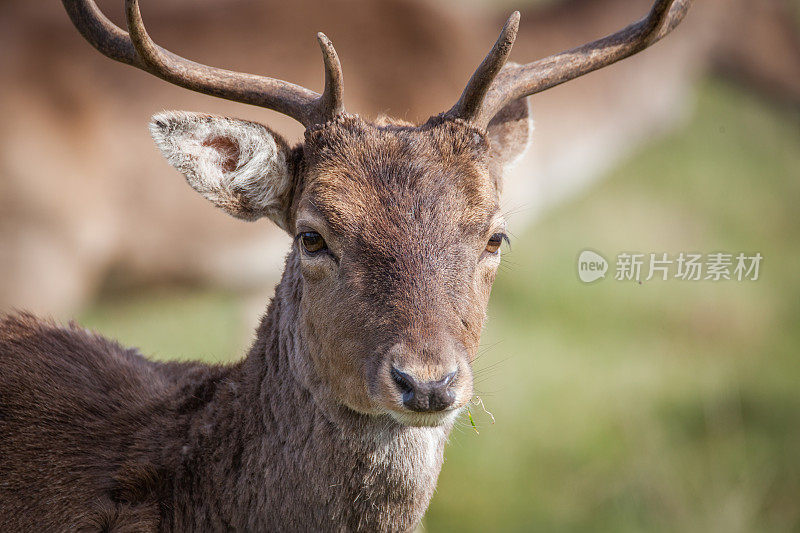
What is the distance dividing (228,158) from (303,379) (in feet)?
3.18

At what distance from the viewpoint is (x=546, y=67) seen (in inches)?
165

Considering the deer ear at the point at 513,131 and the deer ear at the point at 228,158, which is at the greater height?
the deer ear at the point at 513,131

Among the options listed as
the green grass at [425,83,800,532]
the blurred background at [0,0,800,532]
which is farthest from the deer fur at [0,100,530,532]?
the blurred background at [0,0,800,532]

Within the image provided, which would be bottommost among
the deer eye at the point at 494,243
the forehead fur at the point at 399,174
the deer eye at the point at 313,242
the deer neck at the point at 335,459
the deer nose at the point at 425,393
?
the deer neck at the point at 335,459

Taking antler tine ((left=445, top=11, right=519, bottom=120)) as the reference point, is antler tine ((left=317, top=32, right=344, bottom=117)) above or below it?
below

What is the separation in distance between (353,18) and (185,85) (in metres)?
4.73

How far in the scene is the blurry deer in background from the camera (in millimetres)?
7305

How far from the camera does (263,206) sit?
399 cm

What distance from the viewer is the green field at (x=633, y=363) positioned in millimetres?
6465

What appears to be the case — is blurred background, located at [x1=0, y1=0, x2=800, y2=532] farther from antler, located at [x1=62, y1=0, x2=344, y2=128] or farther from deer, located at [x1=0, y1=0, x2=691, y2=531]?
antler, located at [x1=62, y1=0, x2=344, y2=128]

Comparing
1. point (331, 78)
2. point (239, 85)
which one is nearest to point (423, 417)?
point (331, 78)

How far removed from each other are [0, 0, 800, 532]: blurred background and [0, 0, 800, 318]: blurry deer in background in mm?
17

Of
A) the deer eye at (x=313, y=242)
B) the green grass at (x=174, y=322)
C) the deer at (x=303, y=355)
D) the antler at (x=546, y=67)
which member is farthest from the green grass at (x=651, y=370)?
the green grass at (x=174, y=322)

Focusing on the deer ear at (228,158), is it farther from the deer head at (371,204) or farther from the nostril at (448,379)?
the nostril at (448,379)
